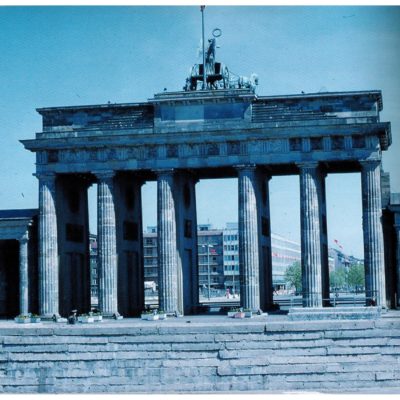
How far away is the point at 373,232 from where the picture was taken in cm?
7000

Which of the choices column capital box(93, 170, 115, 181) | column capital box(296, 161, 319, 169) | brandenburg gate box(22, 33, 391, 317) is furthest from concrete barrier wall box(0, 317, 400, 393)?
column capital box(93, 170, 115, 181)

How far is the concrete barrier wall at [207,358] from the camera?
161 ft

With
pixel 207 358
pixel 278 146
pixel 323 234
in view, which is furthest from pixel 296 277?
pixel 207 358

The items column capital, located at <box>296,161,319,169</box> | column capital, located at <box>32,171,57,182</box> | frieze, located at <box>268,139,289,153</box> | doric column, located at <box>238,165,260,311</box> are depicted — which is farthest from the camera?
column capital, located at <box>32,171,57,182</box>

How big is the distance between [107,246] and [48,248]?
15.9 feet

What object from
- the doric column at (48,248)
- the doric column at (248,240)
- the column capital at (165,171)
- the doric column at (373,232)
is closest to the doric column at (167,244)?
the column capital at (165,171)

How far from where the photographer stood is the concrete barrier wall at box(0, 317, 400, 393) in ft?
161

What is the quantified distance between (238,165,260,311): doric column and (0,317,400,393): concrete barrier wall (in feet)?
61.3

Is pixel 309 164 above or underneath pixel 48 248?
above

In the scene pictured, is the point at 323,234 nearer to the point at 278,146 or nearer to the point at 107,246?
the point at 278,146

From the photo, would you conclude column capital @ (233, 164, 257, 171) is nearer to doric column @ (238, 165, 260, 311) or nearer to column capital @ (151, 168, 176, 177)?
doric column @ (238, 165, 260, 311)

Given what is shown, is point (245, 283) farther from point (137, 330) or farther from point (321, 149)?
point (137, 330)

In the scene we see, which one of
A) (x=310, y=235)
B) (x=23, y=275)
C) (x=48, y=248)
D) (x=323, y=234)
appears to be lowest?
(x=23, y=275)
